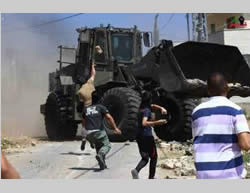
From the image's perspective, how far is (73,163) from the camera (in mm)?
9703

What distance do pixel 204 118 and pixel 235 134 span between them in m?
0.26

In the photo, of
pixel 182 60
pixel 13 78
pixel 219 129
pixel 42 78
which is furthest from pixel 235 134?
pixel 13 78

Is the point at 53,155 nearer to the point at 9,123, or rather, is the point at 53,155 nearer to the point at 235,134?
the point at 235,134

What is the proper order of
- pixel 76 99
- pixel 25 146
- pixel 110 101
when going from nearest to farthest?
pixel 110 101 < pixel 25 146 < pixel 76 99

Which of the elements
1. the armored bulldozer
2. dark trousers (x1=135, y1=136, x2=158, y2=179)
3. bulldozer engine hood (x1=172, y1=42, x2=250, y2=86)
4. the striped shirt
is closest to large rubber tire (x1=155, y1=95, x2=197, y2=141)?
the armored bulldozer

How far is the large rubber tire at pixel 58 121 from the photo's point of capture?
15.6m

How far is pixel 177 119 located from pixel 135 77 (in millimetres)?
1399

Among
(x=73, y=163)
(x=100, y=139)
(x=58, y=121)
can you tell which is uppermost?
(x=100, y=139)

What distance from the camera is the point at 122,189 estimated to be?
448 cm

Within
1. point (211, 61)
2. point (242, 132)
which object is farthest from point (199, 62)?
point (242, 132)

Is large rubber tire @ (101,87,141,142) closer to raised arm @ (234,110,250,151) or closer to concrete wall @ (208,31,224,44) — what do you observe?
raised arm @ (234,110,250,151)

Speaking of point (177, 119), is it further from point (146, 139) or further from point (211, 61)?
point (146, 139)

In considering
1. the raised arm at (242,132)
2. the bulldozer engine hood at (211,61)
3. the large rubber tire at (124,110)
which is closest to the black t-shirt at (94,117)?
the bulldozer engine hood at (211,61)

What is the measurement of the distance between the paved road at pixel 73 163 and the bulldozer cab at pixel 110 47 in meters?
2.43
